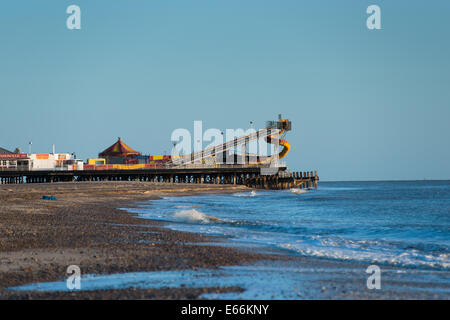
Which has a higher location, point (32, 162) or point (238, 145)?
point (238, 145)

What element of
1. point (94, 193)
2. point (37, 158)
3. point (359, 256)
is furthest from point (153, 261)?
point (37, 158)

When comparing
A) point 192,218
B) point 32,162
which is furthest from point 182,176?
point 192,218

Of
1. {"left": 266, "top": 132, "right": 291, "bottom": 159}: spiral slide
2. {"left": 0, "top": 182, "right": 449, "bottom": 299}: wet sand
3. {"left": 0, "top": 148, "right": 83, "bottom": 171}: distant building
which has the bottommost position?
{"left": 0, "top": 182, "right": 449, "bottom": 299}: wet sand

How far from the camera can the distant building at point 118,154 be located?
2936 inches

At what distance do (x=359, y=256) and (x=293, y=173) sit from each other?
60263mm

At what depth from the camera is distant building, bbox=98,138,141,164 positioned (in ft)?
245

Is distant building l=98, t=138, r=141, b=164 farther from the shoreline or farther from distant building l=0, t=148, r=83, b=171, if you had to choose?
the shoreline

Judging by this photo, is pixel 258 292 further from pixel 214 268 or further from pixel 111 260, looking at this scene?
pixel 111 260

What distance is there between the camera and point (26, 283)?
6.81m

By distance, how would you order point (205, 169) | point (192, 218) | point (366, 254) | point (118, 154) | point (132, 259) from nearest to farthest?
point (132, 259) < point (366, 254) < point (192, 218) < point (205, 169) < point (118, 154)

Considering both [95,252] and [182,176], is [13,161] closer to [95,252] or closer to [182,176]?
[182,176]

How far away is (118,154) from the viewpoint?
74.8 m

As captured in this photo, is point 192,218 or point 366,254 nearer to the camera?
point 366,254

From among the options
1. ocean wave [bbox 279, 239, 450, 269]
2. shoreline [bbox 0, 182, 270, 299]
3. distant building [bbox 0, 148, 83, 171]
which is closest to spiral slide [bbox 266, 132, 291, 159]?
distant building [bbox 0, 148, 83, 171]
